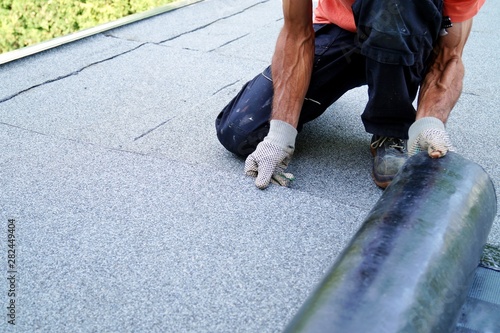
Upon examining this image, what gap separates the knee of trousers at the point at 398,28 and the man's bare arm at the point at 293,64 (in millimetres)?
226

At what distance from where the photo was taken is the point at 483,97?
9.80 ft

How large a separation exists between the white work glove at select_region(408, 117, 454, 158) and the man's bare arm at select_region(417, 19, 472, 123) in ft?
0.26

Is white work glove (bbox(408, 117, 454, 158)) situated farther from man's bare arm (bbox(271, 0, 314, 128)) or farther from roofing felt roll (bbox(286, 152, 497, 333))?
man's bare arm (bbox(271, 0, 314, 128))

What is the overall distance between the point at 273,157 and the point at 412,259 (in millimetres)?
979

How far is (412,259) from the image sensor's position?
109 centimetres

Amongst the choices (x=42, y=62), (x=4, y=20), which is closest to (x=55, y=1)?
(x=4, y=20)

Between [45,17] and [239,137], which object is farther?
[45,17]

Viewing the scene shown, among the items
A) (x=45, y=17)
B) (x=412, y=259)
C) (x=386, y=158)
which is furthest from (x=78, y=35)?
(x=412, y=259)

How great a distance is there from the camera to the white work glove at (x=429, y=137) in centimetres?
161

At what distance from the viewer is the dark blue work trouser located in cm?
185

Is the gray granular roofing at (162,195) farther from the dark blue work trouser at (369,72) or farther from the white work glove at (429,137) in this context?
the white work glove at (429,137)

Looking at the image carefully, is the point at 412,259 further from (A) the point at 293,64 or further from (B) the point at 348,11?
(B) the point at 348,11

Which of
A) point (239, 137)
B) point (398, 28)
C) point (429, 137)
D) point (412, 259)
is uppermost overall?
point (398, 28)

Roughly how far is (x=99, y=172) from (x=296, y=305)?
36.9 inches
